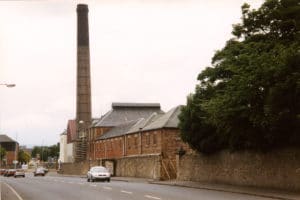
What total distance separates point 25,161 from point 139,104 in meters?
110

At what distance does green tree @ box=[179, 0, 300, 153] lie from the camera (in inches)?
978

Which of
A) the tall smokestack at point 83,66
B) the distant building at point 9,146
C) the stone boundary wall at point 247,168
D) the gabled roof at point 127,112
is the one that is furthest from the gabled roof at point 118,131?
the distant building at point 9,146

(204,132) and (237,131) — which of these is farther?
(204,132)

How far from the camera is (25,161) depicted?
194 meters

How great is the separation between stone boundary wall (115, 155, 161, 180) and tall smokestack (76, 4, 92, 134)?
15619 mm

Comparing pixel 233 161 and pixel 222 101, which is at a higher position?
pixel 222 101

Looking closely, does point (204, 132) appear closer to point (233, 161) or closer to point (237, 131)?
point (233, 161)

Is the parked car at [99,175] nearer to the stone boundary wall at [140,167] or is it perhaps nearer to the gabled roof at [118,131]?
the stone boundary wall at [140,167]

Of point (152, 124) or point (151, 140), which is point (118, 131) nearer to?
point (152, 124)

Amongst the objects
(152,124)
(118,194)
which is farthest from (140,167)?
(118,194)

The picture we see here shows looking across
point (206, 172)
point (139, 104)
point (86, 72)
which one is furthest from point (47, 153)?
point (206, 172)

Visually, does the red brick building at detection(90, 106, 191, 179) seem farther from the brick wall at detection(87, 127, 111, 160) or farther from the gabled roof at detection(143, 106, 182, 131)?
the brick wall at detection(87, 127, 111, 160)

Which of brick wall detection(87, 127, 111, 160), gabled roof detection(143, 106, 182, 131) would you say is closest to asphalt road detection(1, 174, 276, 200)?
gabled roof detection(143, 106, 182, 131)

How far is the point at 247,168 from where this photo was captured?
33.5 metres
